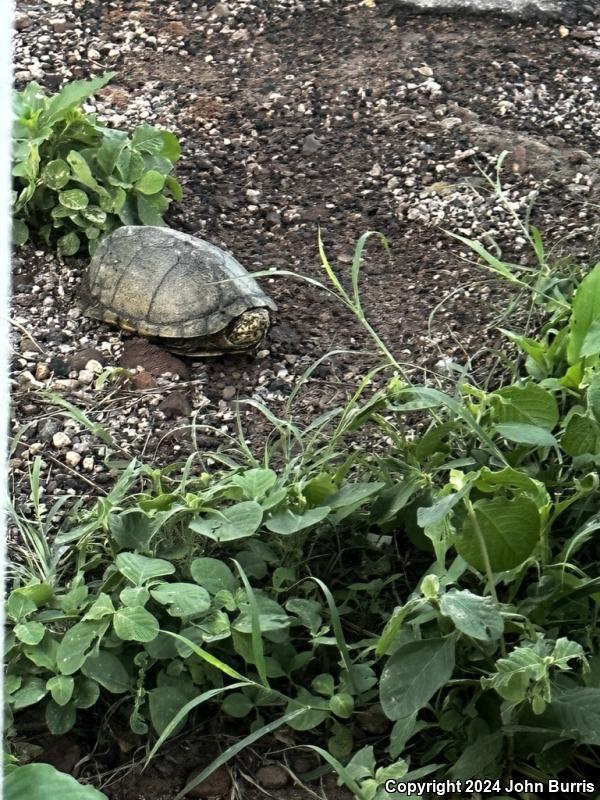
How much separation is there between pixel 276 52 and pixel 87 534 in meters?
2.31

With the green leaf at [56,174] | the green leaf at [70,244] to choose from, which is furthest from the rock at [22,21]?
the green leaf at [70,244]

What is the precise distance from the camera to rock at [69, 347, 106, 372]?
2.34 m

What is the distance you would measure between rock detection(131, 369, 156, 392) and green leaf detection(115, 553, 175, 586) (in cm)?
80

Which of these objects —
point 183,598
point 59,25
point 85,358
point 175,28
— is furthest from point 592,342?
point 59,25

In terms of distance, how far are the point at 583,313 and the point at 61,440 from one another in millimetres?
1129

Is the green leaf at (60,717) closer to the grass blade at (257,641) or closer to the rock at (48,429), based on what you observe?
the grass blade at (257,641)

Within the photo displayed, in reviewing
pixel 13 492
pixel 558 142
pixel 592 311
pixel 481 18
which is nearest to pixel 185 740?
pixel 13 492

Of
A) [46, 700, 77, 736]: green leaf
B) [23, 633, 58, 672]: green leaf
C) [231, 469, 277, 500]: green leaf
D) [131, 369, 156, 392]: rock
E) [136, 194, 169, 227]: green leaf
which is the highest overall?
[231, 469, 277, 500]: green leaf

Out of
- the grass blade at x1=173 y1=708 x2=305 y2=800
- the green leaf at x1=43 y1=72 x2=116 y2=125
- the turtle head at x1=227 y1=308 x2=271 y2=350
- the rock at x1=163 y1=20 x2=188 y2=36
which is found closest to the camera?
the grass blade at x1=173 y1=708 x2=305 y2=800

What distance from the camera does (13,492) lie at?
6.53ft

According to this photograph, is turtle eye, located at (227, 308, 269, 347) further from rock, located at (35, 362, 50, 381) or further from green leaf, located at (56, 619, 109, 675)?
green leaf, located at (56, 619, 109, 675)

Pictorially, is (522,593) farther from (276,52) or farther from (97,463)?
(276,52)

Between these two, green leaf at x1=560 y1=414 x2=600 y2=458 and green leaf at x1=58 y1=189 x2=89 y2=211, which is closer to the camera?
green leaf at x1=560 y1=414 x2=600 y2=458

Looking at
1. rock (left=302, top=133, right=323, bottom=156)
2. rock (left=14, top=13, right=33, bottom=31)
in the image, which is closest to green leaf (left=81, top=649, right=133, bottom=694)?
rock (left=302, top=133, right=323, bottom=156)
